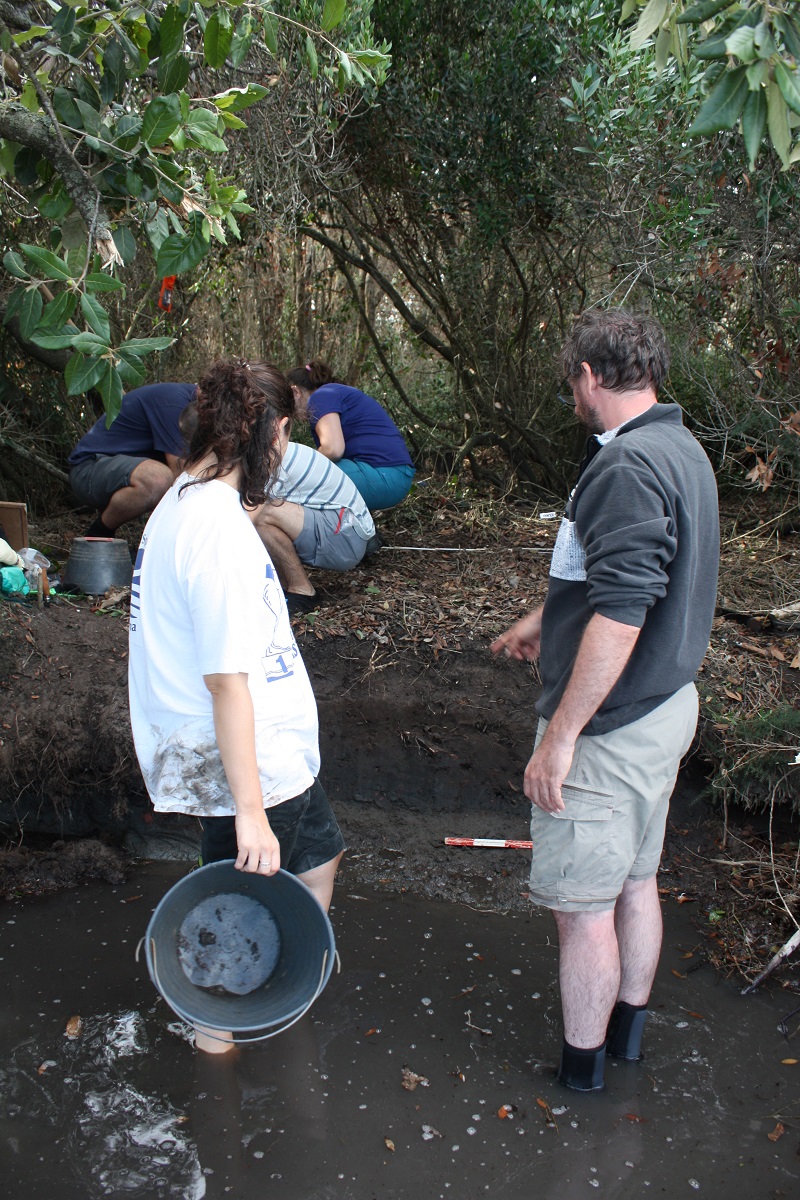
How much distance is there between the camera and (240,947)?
8.17 ft

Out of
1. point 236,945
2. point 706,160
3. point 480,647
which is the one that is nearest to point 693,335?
point 706,160

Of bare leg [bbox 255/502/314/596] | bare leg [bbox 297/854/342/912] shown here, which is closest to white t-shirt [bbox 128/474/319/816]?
bare leg [bbox 297/854/342/912]

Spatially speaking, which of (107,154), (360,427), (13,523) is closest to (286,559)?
(360,427)

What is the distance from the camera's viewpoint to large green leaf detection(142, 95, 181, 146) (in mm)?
2574

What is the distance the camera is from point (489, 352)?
22.1 feet

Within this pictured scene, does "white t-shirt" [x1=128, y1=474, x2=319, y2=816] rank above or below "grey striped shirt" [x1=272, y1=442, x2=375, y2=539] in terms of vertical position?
above

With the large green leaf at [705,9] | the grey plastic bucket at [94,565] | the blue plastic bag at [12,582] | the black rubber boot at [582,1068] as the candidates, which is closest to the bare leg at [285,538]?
the grey plastic bucket at [94,565]

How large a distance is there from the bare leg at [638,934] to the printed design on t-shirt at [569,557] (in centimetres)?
92

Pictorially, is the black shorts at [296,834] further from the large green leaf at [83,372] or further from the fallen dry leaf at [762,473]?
the fallen dry leaf at [762,473]

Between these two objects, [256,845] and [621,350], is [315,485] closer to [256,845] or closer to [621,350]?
[621,350]

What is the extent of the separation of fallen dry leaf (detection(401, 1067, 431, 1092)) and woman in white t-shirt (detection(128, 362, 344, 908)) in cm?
86

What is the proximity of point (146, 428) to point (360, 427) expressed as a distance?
1261 millimetres

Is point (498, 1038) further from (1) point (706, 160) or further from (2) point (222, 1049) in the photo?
(1) point (706, 160)

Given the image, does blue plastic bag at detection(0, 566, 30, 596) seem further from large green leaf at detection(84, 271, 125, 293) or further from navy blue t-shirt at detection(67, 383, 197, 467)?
large green leaf at detection(84, 271, 125, 293)
